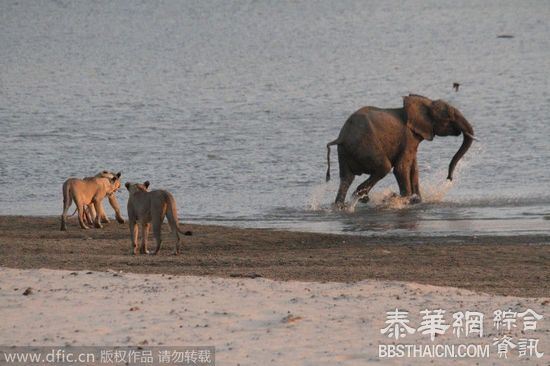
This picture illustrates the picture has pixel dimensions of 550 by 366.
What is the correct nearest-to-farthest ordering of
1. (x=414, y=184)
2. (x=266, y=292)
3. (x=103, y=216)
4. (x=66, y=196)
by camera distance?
(x=266, y=292) < (x=66, y=196) < (x=103, y=216) < (x=414, y=184)

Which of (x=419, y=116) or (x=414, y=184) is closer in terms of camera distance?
(x=414, y=184)

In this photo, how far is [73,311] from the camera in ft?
37.9

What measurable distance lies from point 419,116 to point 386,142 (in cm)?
81

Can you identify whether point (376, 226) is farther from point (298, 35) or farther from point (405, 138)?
point (298, 35)

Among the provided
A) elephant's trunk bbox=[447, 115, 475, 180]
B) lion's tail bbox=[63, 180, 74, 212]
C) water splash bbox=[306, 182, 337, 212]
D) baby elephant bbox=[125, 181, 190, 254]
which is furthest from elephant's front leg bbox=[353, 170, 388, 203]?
baby elephant bbox=[125, 181, 190, 254]

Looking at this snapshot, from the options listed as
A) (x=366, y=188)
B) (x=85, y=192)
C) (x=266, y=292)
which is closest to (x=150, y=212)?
(x=85, y=192)

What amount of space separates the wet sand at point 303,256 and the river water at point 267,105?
1302 mm

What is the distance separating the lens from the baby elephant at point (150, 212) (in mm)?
15453

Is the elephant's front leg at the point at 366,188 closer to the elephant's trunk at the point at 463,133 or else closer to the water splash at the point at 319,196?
the water splash at the point at 319,196

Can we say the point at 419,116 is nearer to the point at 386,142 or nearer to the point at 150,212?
the point at 386,142

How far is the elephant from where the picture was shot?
2070 cm

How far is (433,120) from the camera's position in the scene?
2147 centimetres

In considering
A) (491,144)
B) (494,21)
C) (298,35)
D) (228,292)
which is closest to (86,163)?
(491,144)

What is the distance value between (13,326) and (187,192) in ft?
38.8
